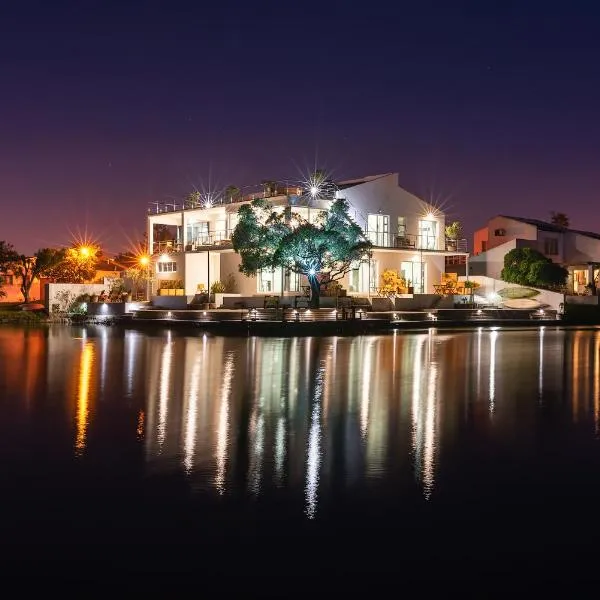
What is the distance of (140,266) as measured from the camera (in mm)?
56062

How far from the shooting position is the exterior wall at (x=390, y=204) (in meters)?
48.3

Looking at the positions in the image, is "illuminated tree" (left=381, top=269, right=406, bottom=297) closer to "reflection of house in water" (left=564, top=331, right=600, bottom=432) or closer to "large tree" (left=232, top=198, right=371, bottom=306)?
"large tree" (left=232, top=198, right=371, bottom=306)

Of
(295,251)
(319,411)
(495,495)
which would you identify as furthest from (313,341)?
(495,495)

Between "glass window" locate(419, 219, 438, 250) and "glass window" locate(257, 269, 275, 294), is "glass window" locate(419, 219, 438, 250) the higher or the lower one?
the higher one

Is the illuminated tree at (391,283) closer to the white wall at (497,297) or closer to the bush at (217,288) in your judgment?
the white wall at (497,297)

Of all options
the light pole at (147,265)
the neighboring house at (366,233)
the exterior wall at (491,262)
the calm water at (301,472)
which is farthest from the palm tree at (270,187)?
the calm water at (301,472)

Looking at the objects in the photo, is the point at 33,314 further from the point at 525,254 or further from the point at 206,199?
the point at 525,254

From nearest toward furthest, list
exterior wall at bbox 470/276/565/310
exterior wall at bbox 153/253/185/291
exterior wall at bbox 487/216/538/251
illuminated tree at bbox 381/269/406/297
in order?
1. illuminated tree at bbox 381/269/406/297
2. exterior wall at bbox 470/276/565/310
3. exterior wall at bbox 153/253/185/291
4. exterior wall at bbox 487/216/538/251

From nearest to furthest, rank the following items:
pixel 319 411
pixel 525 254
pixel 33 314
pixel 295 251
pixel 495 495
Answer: pixel 495 495, pixel 319 411, pixel 295 251, pixel 33 314, pixel 525 254

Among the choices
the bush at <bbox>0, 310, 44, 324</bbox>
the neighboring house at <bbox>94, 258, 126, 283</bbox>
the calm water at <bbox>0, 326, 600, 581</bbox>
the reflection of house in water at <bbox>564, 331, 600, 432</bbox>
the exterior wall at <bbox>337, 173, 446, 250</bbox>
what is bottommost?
the calm water at <bbox>0, 326, 600, 581</bbox>

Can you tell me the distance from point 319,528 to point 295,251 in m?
34.1

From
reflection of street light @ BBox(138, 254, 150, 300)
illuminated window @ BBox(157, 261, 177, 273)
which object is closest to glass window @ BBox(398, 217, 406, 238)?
illuminated window @ BBox(157, 261, 177, 273)

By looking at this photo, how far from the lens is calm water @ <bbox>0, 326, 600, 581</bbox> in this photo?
571 centimetres

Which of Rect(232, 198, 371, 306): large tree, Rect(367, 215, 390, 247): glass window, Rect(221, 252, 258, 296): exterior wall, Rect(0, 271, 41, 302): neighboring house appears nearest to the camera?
Rect(232, 198, 371, 306): large tree
